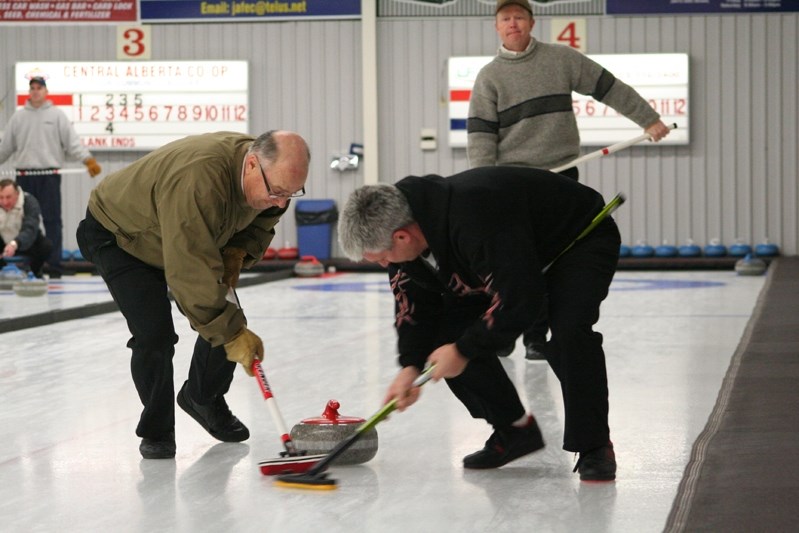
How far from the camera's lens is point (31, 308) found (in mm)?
6770

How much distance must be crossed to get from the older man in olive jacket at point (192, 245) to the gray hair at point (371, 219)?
338 millimetres

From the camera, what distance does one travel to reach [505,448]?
2.69 m

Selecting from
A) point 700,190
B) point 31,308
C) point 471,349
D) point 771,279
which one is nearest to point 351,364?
point 471,349

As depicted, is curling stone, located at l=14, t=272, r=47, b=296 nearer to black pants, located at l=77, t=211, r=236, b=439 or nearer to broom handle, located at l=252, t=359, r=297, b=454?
black pants, located at l=77, t=211, r=236, b=439

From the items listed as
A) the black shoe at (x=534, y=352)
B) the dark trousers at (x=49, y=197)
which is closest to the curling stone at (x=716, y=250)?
the dark trousers at (x=49, y=197)

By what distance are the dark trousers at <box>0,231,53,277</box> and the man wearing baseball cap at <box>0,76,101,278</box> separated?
0.17m

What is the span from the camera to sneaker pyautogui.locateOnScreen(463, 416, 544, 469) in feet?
8.80

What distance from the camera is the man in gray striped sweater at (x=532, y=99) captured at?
434 centimetres

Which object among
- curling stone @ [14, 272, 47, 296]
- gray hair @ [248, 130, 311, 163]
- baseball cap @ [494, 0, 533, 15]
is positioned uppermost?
baseball cap @ [494, 0, 533, 15]

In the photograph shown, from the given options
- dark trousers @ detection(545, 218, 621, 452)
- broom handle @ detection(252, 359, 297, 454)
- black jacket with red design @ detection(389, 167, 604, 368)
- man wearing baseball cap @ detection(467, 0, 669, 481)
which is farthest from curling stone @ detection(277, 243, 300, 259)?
dark trousers @ detection(545, 218, 621, 452)

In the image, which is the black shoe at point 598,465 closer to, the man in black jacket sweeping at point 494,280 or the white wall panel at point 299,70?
the man in black jacket sweeping at point 494,280

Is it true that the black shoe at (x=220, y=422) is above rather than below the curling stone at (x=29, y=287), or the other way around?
above

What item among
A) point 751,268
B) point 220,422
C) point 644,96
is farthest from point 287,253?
point 220,422

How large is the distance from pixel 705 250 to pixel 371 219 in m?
9.84
